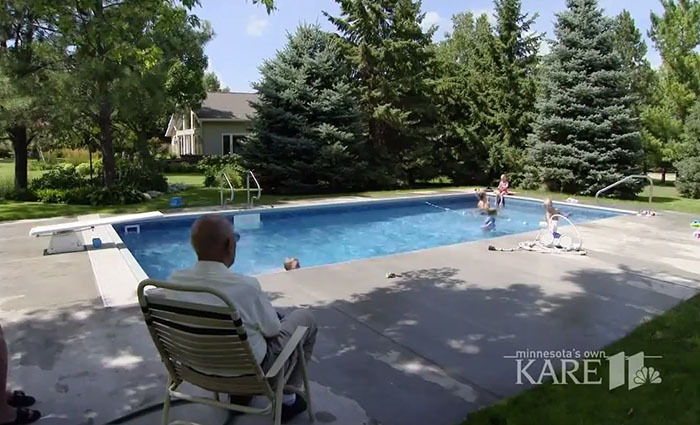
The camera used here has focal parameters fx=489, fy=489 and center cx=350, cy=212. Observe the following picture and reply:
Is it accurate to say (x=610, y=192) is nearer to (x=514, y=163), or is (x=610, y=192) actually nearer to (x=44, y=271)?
(x=514, y=163)

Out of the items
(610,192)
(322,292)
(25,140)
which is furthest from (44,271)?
(610,192)

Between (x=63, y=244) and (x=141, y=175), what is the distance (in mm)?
8668

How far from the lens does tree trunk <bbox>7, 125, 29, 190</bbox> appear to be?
14.2 meters

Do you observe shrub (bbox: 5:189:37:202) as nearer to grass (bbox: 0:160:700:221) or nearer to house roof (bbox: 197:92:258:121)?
grass (bbox: 0:160:700:221)

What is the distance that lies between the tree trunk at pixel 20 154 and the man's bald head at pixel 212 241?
14.5 meters

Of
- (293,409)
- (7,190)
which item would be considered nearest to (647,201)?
(293,409)

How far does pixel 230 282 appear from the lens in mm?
2303

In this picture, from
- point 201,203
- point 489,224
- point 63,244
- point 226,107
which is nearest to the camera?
point 63,244

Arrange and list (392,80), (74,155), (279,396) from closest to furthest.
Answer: (279,396), (392,80), (74,155)

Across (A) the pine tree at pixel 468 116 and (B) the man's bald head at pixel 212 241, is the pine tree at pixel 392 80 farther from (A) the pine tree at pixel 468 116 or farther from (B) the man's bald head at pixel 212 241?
(B) the man's bald head at pixel 212 241

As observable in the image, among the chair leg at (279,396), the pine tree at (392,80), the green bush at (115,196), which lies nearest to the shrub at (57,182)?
the green bush at (115,196)

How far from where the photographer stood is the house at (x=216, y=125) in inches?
1174

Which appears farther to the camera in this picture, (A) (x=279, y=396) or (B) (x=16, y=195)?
(B) (x=16, y=195)

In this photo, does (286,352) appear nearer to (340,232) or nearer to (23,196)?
(340,232)
